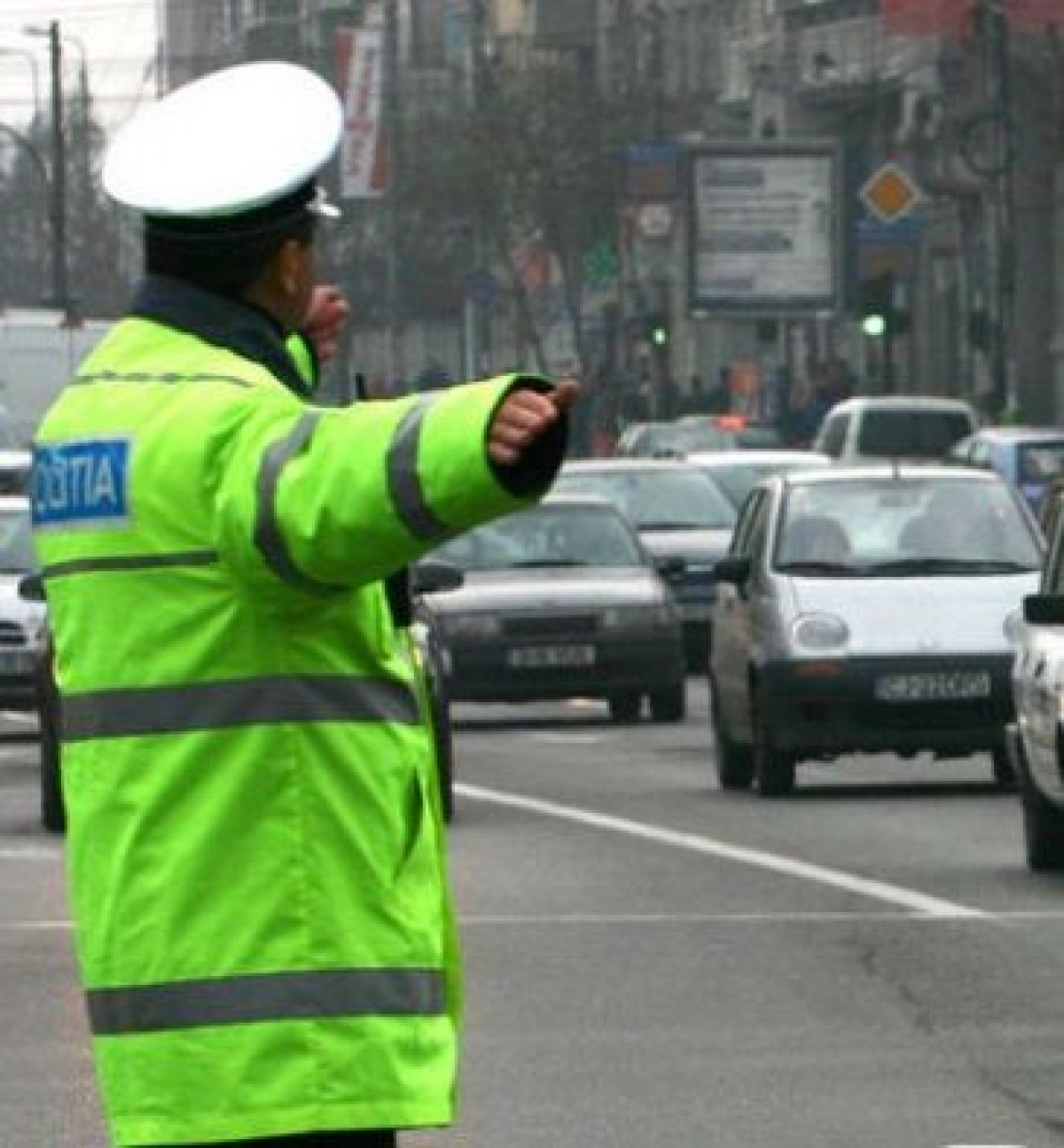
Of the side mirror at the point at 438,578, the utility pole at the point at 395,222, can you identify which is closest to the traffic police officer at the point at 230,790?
the side mirror at the point at 438,578

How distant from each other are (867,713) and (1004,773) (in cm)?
117

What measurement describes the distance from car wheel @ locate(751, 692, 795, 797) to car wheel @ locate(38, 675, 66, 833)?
311 centimetres

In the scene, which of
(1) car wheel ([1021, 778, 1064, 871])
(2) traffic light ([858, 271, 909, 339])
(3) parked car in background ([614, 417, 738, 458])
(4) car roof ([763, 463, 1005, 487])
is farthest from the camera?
(2) traffic light ([858, 271, 909, 339])

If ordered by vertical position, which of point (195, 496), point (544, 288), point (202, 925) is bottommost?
point (544, 288)

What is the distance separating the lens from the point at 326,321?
652cm

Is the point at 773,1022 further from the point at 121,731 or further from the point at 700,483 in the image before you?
the point at 700,483

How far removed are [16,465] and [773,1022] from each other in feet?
95.3

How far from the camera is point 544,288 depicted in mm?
107062

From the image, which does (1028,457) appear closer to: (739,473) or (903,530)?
(739,473)

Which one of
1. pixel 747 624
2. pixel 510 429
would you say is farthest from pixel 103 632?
pixel 747 624

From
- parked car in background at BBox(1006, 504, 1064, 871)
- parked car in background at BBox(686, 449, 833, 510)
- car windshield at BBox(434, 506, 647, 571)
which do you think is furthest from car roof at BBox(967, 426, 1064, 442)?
parked car in background at BBox(1006, 504, 1064, 871)

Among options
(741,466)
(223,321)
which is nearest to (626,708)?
(741,466)

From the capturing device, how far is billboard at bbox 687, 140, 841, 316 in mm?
84812

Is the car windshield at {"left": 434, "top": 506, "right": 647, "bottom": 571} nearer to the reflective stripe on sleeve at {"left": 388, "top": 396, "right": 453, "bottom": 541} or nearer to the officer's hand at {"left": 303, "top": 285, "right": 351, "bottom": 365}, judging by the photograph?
the officer's hand at {"left": 303, "top": 285, "right": 351, "bottom": 365}
